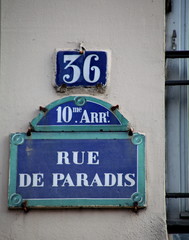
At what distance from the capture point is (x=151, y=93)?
472cm

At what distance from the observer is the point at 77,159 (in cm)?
458

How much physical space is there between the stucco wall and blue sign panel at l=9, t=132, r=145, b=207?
0.26 ft

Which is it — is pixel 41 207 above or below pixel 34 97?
below

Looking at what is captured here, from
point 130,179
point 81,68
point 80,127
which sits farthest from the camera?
point 81,68

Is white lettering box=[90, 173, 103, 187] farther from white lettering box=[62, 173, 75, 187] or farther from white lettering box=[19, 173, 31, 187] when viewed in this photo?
white lettering box=[19, 173, 31, 187]

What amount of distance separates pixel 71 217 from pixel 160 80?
1273mm

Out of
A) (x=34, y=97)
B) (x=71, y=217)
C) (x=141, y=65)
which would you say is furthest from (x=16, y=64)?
(x=71, y=217)

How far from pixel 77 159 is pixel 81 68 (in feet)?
2.41

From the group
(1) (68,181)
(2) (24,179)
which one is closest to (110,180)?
(1) (68,181)

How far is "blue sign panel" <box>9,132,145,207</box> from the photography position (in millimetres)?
4516

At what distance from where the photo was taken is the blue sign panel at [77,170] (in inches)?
178

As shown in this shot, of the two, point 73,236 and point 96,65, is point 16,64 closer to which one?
point 96,65

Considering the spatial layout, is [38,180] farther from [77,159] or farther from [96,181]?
[96,181]

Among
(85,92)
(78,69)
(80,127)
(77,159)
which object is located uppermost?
(78,69)
